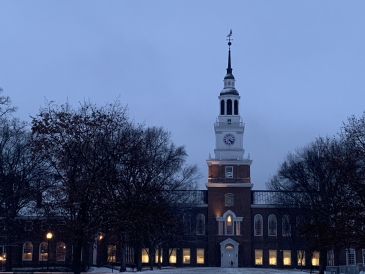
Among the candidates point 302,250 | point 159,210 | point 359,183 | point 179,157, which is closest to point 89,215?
point 159,210

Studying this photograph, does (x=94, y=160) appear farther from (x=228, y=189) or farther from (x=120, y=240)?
(x=228, y=189)

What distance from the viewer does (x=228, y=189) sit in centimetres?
7844

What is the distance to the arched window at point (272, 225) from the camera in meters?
79.6

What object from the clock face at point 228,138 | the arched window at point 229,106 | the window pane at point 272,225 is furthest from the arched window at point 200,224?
the arched window at point 229,106

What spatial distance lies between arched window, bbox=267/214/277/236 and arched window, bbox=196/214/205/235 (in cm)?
940

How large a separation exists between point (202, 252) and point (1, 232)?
126 feet

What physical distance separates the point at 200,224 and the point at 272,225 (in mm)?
10382

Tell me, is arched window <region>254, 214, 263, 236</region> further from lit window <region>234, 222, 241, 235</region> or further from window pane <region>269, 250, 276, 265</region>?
lit window <region>234, 222, 241, 235</region>

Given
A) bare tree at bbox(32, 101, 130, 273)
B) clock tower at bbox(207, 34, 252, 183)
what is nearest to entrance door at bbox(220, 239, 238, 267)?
clock tower at bbox(207, 34, 252, 183)

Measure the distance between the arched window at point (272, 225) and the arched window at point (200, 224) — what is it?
9397 millimetres

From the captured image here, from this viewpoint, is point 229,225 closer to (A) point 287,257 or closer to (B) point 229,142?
(A) point 287,257

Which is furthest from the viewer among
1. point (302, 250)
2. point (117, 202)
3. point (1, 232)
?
point (302, 250)

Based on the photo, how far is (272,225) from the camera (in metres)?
80.2

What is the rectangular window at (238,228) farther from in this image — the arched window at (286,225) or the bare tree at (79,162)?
the bare tree at (79,162)
